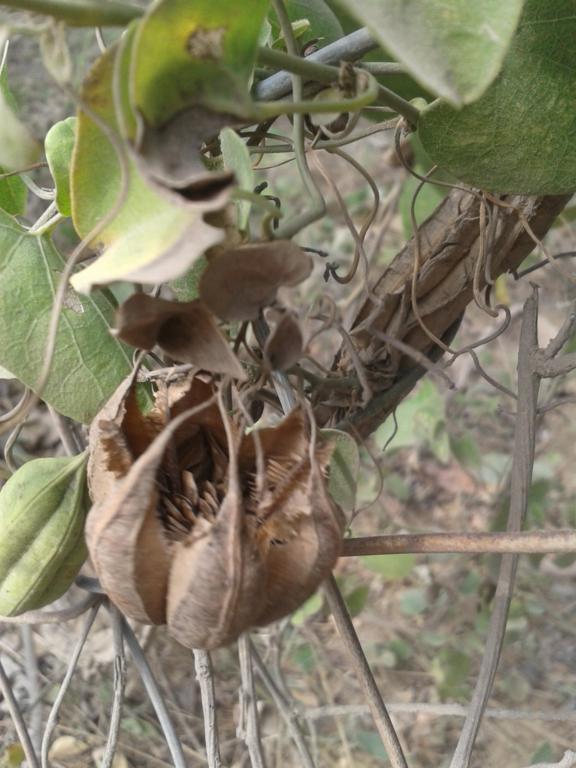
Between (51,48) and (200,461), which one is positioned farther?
(200,461)

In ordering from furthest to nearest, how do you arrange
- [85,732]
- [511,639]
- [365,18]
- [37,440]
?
[37,440], [511,639], [85,732], [365,18]

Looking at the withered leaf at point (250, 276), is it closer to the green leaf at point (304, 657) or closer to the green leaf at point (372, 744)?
the green leaf at point (372, 744)

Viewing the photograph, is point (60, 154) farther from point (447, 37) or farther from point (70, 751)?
point (70, 751)

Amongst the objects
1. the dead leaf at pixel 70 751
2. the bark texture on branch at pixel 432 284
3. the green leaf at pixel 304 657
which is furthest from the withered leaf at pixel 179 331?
the green leaf at pixel 304 657

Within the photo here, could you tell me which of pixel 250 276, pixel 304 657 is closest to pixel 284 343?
pixel 250 276

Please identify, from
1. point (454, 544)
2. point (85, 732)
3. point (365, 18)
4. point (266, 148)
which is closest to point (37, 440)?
point (85, 732)

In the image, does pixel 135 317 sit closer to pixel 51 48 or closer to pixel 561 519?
pixel 51 48
